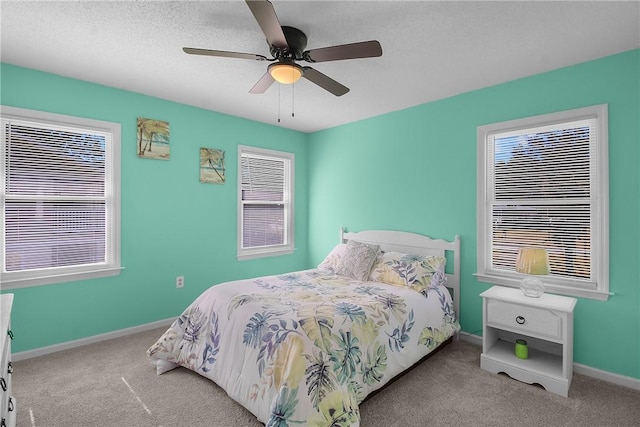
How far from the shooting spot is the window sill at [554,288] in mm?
2562

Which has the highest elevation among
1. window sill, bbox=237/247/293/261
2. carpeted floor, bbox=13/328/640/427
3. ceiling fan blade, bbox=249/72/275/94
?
ceiling fan blade, bbox=249/72/275/94

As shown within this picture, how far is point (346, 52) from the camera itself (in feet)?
6.39

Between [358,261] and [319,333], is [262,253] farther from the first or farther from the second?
[319,333]

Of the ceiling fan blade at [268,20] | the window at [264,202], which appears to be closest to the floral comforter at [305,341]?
the window at [264,202]

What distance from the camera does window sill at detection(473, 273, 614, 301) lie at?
256 cm

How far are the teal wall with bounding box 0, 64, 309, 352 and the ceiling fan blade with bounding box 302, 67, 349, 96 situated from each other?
2.07m

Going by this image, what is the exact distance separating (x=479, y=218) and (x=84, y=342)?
13.1 ft

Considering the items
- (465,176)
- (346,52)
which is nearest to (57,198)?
(346,52)

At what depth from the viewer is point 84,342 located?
3.10 m

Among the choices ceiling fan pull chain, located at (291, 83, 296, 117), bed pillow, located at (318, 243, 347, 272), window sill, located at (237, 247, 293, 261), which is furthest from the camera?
window sill, located at (237, 247, 293, 261)

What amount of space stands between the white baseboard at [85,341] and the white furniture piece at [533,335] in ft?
10.7

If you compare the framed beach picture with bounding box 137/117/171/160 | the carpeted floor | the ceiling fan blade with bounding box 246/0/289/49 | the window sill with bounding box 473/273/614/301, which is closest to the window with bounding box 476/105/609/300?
the window sill with bounding box 473/273/614/301

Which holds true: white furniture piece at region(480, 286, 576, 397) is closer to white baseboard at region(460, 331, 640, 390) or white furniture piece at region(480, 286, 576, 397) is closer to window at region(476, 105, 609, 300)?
white baseboard at region(460, 331, 640, 390)

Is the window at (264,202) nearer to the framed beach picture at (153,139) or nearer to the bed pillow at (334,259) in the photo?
the framed beach picture at (153,139)
